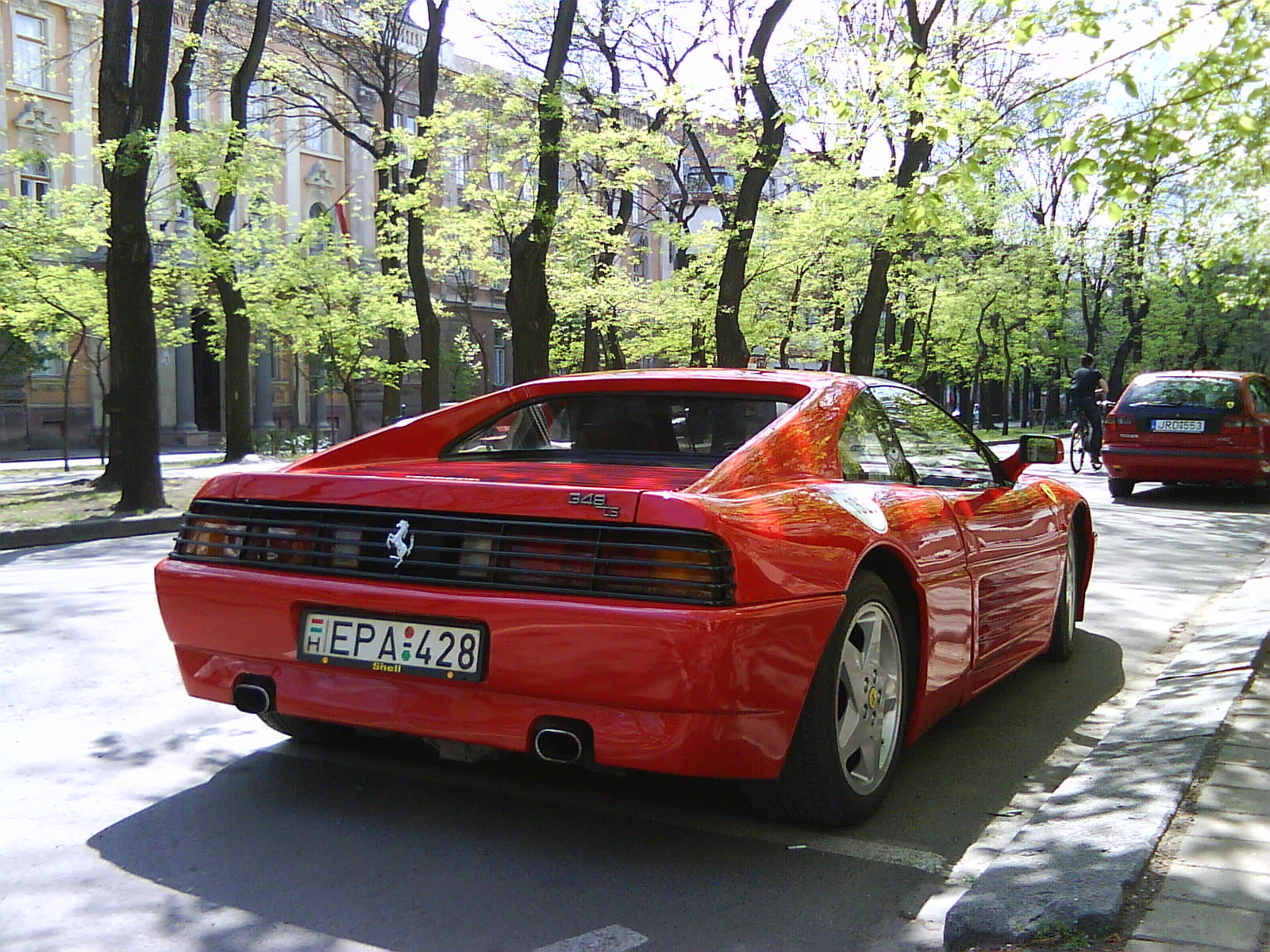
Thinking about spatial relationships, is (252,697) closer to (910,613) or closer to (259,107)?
(910,613)

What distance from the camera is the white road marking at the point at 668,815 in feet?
12.1

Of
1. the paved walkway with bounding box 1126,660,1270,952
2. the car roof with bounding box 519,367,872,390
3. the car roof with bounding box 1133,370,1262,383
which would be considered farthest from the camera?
the car roof with bounding box 1133,370,1262,383

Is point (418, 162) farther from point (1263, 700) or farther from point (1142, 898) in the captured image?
point (1142, 898)

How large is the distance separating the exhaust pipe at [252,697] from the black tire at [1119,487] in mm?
14502

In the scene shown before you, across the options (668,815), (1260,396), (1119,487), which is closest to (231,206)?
(1119,487)

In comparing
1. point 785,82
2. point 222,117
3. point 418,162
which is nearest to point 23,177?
point 222,117

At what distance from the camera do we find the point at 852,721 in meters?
3.85

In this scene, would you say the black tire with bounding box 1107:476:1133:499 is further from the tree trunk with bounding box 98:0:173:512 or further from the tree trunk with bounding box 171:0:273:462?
the tree trunk with bounding box 171:0:273:462

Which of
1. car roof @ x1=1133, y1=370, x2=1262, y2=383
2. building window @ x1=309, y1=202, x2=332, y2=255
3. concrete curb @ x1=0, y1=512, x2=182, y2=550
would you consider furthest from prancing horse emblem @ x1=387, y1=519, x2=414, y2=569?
building window @ x1=309, y1=202, x2=332, y2=255

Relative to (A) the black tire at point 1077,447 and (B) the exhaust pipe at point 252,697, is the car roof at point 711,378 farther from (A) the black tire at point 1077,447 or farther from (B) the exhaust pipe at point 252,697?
(A) the black tire at point 1077,447

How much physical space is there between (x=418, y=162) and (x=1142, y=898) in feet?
76.2

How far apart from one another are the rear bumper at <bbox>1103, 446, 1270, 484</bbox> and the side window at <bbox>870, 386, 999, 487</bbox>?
37.5ft

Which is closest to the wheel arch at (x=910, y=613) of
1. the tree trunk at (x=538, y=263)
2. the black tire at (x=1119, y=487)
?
the black tire at (x=1119, y=487)

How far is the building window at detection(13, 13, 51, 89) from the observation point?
35.8 meters
